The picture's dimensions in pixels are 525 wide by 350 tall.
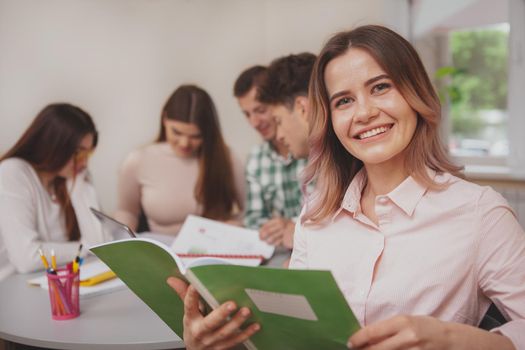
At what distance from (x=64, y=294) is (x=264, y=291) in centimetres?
73

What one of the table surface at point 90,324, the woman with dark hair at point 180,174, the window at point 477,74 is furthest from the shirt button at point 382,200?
the window at point 477,74

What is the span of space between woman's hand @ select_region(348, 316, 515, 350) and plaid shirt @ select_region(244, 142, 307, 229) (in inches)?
58.6

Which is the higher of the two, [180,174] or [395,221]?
[395,221]

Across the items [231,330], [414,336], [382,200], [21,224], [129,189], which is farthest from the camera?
[129,189]

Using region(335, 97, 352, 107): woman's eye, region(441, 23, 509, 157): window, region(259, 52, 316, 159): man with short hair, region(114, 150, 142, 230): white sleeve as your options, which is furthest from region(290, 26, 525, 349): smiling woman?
region(441, 23, 509, 157): window

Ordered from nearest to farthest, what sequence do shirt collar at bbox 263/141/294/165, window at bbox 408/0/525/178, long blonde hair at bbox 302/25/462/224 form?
long blonde hair at bbox 302/25/462/224 → shirt collar at bbox 263/141/294/165 → window at bbox 408/0/525/178

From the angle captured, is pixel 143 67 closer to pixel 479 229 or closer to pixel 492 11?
pixel 479 229

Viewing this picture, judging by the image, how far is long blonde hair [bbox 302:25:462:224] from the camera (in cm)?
107

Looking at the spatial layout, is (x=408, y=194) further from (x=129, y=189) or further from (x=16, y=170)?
(x=129, y=189)

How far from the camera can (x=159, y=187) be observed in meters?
2.60

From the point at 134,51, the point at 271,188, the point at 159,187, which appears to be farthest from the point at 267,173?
the point at 134,51

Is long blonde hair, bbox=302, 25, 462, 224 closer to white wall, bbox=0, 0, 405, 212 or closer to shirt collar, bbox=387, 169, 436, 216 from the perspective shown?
shirt collar, bbox=387, 169, 436, 216

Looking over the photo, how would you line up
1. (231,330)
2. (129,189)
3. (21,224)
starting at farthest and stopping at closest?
(129,189)
(21,224)
(231,330)

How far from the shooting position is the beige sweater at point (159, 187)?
8.42ft
